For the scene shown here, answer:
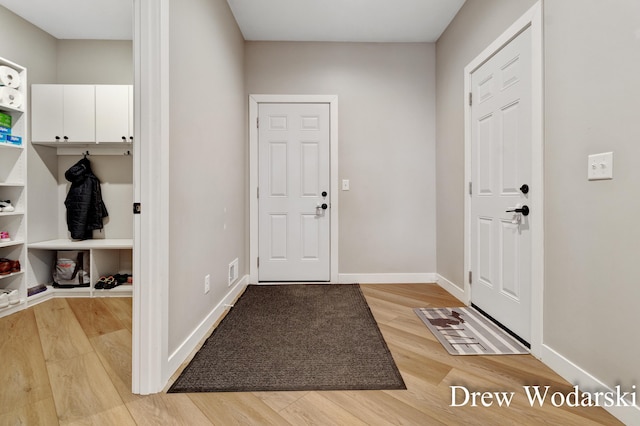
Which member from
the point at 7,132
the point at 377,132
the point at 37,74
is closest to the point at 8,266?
the point at 7,132

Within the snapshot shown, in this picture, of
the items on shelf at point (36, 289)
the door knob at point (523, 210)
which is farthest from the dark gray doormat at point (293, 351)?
the items on shelf at point (36, 289)

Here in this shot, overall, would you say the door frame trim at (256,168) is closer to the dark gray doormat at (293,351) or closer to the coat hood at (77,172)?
the dark gray doormat at (293,351)

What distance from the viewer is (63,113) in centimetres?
271

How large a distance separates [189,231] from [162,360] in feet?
2.31

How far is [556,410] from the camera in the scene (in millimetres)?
1232

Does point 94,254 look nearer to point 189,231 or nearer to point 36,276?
point 36,276

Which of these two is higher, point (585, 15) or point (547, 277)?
point (585, 15)

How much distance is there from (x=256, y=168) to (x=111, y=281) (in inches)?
72.7

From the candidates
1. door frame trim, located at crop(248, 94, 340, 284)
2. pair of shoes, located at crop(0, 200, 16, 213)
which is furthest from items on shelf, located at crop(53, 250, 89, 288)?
door frame trim, located at crop(248, 94, 340, 284)

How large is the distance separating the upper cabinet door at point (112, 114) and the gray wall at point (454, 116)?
321cm

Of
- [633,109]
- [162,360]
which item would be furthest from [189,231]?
[633,109]

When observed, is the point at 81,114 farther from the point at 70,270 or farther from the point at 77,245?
the point at 70,270

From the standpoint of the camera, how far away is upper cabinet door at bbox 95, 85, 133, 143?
9.06 feet

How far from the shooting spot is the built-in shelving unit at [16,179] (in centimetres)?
244
